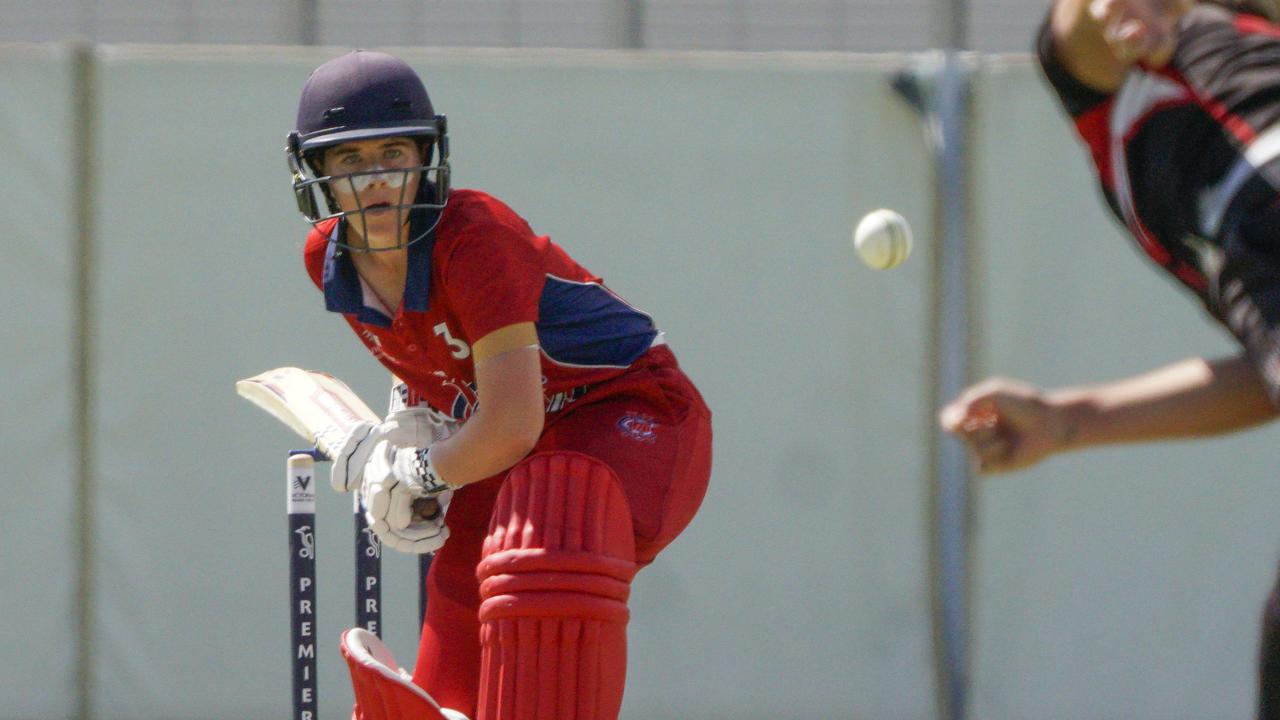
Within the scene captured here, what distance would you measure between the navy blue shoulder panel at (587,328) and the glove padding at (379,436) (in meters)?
0.24

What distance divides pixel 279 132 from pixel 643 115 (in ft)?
3.34

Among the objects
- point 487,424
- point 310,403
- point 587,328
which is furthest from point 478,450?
point 310,403

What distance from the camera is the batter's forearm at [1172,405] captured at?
1.78 m

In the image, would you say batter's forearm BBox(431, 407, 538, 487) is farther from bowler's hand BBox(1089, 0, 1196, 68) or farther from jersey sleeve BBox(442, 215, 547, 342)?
bowler's hand BBox(1089, 0, 1196, 68)

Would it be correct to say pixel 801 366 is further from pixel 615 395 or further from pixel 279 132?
pixel 615 395

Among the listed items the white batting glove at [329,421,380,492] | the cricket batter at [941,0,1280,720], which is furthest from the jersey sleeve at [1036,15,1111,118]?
the white batting glove at [329,421,380,492]

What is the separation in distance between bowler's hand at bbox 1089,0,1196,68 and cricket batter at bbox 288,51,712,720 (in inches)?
41.2

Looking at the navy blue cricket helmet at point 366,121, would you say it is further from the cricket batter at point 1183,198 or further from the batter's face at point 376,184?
the cricket batter at point 1183,198

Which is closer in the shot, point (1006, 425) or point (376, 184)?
point (1006, 425)

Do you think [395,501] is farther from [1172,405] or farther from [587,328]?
[1172,405]

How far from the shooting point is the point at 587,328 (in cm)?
287

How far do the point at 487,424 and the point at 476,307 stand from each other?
178 millimetres

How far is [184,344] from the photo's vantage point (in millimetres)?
4742

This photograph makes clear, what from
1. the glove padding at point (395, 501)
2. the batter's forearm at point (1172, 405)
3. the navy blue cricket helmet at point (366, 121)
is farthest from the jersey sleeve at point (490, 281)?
the batter's forearm at point (1172, 405)
